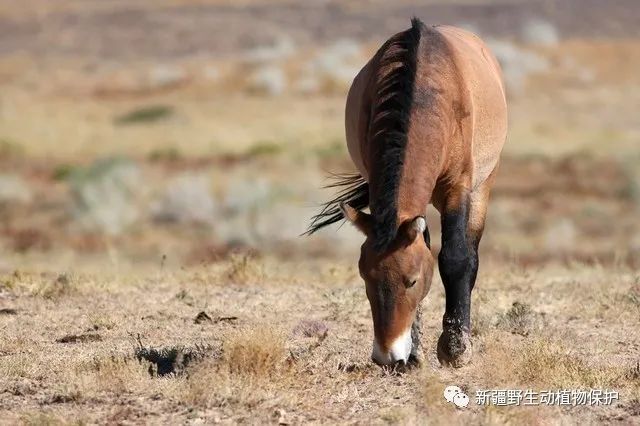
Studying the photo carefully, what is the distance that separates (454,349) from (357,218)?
146 cm

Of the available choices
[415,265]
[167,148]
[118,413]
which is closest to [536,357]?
[415,265]

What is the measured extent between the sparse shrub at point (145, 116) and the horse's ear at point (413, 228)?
114 ft

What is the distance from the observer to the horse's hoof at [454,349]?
808 cm

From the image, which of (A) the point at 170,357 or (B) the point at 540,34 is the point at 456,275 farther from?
(B) the point at 540,34

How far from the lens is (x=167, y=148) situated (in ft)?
114

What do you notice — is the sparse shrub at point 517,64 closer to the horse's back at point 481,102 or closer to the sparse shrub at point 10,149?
the sparse shrub at point 10,149

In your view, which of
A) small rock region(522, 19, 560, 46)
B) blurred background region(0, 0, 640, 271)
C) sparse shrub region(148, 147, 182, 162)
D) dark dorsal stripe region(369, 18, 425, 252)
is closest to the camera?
dark dorsal stripe region(369, 18, 425, 252)

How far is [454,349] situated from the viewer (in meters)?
8.06

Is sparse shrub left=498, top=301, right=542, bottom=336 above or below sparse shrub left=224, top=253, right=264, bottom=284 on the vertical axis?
above

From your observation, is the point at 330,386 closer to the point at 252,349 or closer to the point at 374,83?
the point at 252,349

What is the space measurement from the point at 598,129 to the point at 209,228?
53.4 feet

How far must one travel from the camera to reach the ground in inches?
293

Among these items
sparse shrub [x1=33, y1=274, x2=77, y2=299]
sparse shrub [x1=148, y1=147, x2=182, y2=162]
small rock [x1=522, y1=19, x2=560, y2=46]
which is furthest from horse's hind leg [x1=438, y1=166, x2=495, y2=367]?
small rock [x1=522, y1=19, x2=560, y2=46]

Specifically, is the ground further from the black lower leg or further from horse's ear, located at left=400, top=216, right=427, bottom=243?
horse's ear, located at left=400, top=216, right=427, bottom=243
